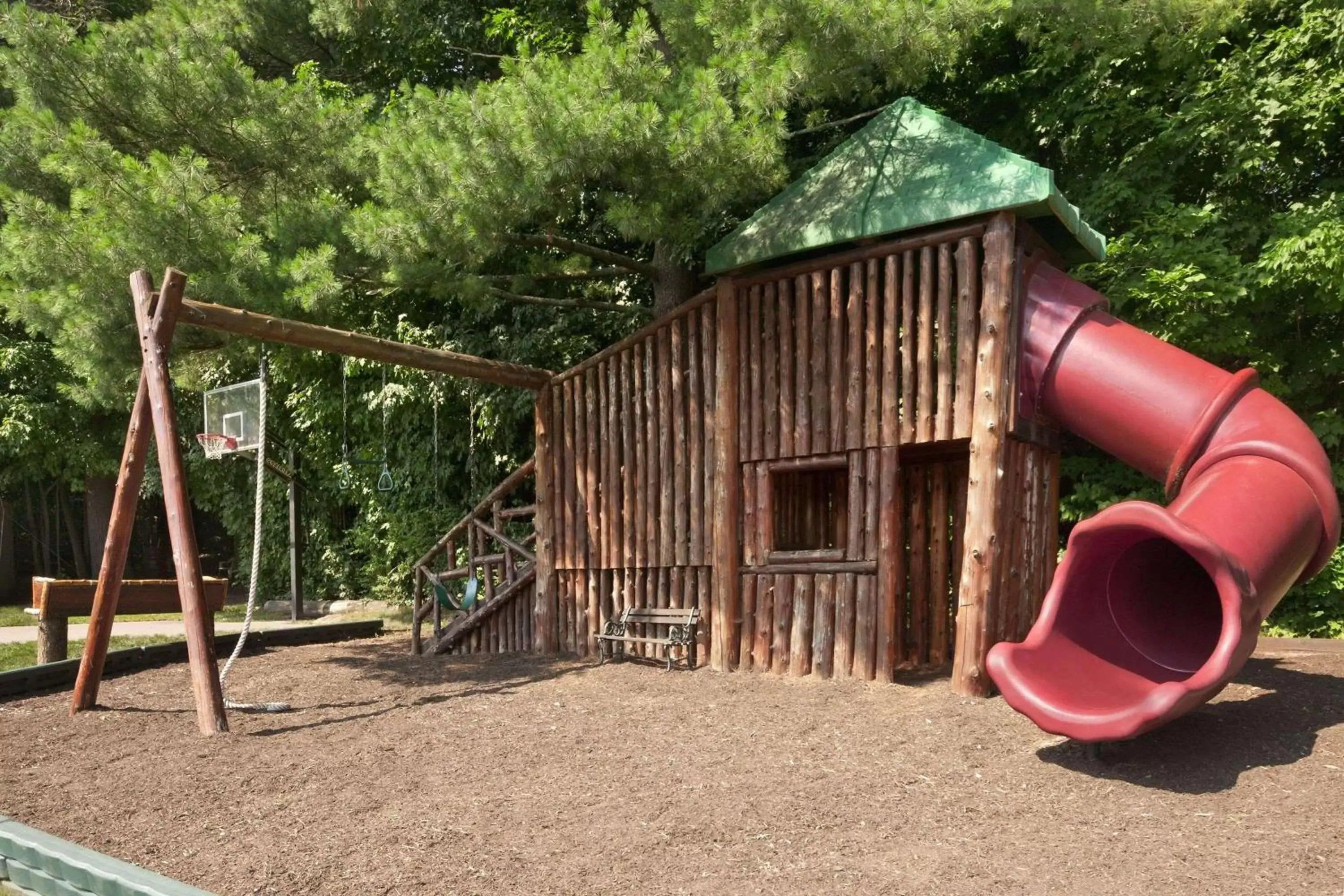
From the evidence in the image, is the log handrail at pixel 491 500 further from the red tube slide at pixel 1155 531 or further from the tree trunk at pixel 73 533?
the tree trunk at pixel 73 533

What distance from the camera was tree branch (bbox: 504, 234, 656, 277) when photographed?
8.64m

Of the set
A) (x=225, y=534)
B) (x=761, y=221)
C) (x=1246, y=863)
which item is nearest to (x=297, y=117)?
(x=761, y=221)

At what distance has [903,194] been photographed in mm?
6938

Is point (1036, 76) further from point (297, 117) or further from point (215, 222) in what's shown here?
point (215, 222)

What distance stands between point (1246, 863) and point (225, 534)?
2184 centimetres

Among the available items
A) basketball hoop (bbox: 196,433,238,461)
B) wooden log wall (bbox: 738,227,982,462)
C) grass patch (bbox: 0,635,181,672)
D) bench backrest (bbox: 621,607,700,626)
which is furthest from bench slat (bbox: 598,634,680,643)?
basketball hoop (bbox: 196,433,238,461)

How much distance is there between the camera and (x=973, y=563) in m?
6.37

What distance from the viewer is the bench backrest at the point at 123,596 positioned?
27.9ft

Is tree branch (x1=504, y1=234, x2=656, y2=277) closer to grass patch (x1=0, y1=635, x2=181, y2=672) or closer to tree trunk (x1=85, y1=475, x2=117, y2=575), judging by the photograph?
grass patch (x1=0, y1=635, x2=181, y2=672)

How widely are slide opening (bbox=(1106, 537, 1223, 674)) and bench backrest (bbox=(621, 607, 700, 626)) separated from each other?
10.5 ft

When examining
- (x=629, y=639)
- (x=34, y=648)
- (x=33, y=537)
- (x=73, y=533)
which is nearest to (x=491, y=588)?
(x=629, y=639)

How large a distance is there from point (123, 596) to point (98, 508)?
11.6 m

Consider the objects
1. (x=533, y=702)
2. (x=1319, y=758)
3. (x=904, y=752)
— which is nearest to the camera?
(x=1319, y=758)

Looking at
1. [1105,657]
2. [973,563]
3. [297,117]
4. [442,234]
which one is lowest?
[1105,657]
